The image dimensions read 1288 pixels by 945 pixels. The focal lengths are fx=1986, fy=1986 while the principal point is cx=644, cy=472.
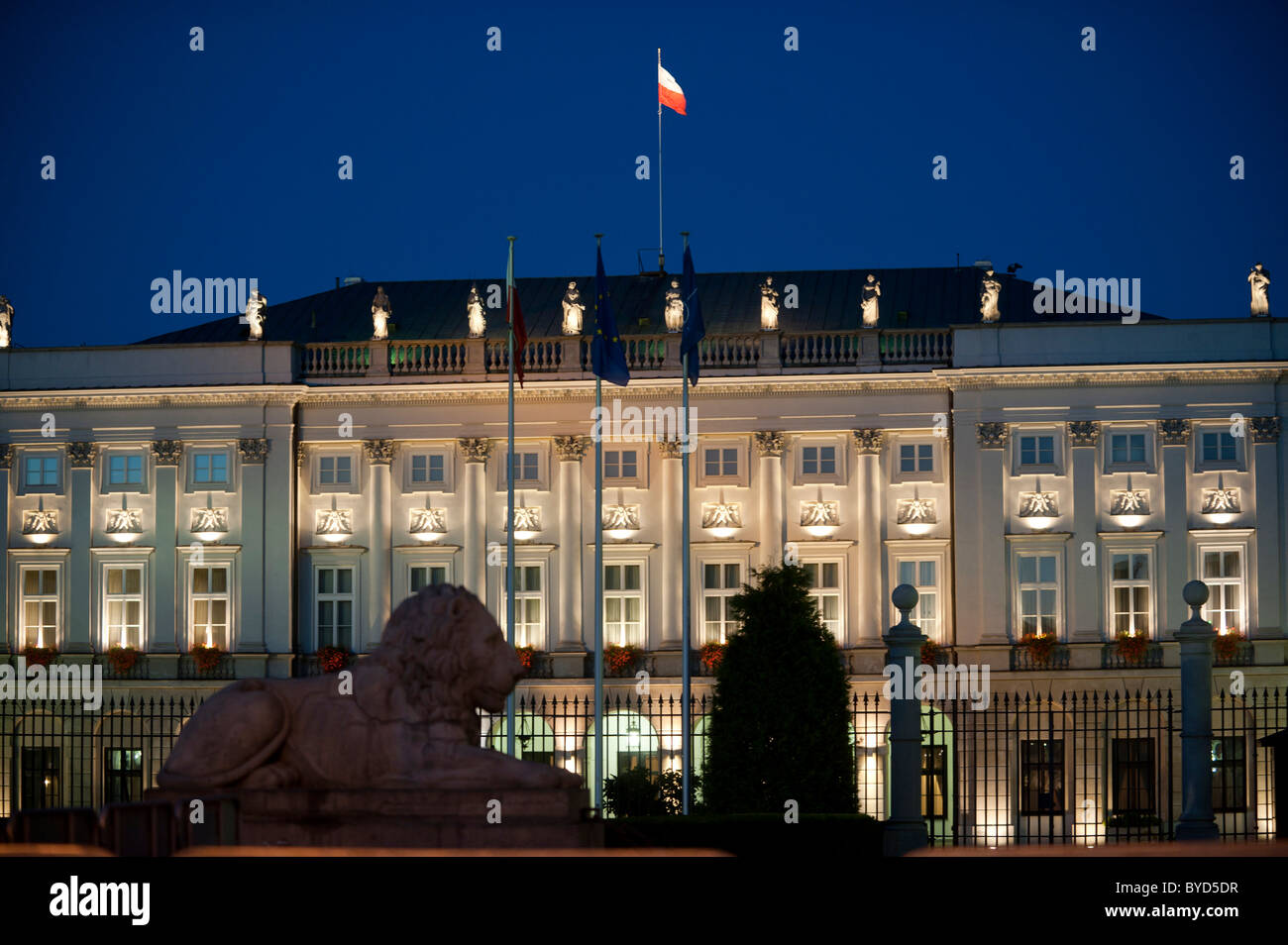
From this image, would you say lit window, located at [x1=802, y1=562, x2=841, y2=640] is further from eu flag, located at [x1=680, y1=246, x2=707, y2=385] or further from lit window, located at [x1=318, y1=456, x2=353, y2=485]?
lit window, located at [x1=318, y1=456, x2=353, y2=485]

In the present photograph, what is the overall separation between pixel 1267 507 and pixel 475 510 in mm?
18481

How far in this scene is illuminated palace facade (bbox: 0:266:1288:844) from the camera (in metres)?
45.7

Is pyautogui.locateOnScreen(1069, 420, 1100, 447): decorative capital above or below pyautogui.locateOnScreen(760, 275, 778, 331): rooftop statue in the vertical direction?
below

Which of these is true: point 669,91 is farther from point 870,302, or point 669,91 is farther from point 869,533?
point 869,533

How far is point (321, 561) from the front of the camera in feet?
157

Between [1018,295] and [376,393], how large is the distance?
16.3 meters

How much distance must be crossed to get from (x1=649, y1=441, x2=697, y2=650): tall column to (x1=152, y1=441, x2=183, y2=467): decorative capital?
38.3 ft

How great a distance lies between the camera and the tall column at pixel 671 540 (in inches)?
1833

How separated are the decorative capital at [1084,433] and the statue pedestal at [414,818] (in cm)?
3202

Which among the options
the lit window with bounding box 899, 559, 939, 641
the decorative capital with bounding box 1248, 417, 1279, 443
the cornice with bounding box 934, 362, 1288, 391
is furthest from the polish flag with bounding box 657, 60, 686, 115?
the decorative capital with bounding box 1248, 417, 1279, 443

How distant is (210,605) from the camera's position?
155 ft

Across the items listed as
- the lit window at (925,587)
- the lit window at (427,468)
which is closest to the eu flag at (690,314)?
the lit window at (925,587)

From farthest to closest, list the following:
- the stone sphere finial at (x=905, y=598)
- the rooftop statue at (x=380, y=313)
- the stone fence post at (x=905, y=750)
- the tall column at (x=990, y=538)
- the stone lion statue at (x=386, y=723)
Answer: the rooftop statue at (x=380, y=313) < the tall column at (x=990, y=538) < the stone sphere finial at (x=905, y=598) < the stone fence post at (x=905, y=750) < the stone lion statue at (x=386, y=723)

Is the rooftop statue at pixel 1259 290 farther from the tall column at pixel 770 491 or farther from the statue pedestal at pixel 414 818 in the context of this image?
the statue pedestal at pixel 414 818
